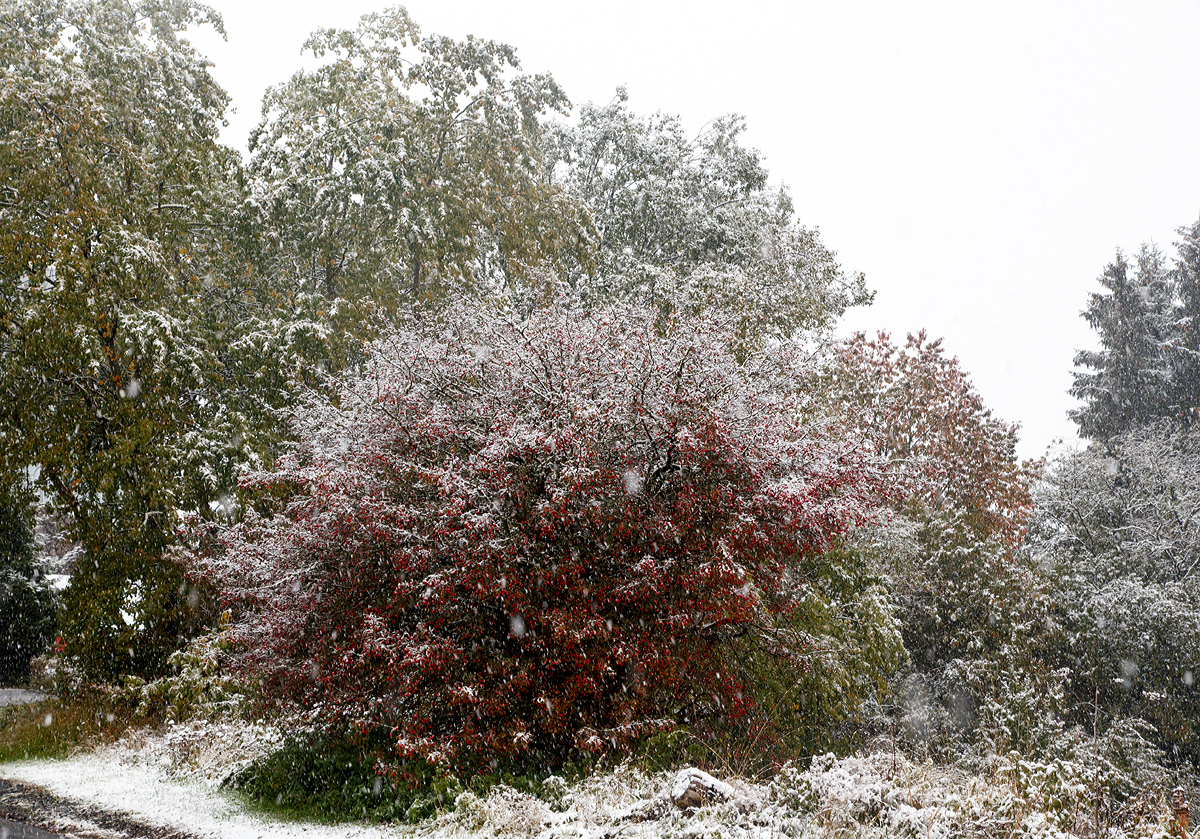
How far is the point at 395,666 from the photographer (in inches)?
238

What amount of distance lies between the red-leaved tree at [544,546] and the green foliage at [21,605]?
14611mm

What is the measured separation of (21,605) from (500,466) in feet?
59.9

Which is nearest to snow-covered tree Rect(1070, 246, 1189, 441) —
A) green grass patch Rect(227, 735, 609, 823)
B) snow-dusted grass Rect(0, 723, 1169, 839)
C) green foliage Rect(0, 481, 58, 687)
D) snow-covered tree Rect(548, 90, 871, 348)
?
snow-covered tree Rect(548, 90, 871, 348)

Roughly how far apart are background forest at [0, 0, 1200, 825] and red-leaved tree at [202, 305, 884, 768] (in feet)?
0.13

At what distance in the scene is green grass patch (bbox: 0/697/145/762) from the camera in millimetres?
9945

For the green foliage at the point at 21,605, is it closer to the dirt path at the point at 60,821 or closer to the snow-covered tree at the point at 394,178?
the snow-covered tree at the point at 394,178

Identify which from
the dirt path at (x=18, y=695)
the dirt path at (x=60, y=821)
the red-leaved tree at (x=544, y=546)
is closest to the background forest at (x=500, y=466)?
the red-leaved tree at (x=544, y=546)

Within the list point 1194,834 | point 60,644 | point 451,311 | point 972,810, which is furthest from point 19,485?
point 1194,834

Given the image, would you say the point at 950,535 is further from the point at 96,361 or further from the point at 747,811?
the point at 96,361

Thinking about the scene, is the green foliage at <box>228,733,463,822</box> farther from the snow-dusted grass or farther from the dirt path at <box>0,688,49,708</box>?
the dirt path at <box>0,688,49,708</box>

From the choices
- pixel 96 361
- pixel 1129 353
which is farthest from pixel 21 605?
pixel 1129 353

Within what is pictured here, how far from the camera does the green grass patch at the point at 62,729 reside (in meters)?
9.95

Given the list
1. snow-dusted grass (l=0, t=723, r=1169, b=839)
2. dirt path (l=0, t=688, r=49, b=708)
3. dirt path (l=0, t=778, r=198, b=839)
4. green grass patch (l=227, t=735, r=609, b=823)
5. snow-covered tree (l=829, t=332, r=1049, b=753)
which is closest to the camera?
snow-dusted grass (l=0, t=723, r=1169, b=839)

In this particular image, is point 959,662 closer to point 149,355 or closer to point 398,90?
point 149,355
